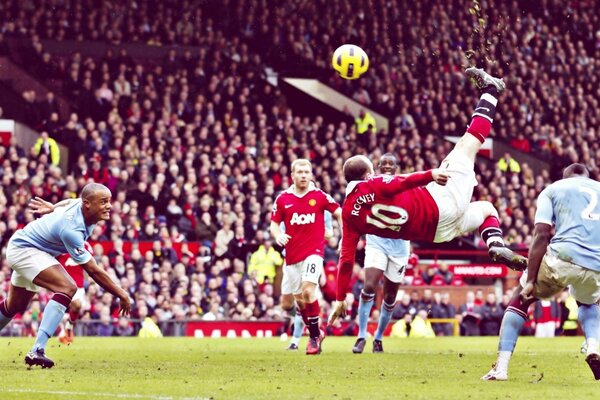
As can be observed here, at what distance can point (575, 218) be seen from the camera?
37.8 feet

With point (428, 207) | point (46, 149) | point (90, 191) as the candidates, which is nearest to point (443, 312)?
point (46, 149)

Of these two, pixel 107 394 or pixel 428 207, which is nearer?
pixel 107 394

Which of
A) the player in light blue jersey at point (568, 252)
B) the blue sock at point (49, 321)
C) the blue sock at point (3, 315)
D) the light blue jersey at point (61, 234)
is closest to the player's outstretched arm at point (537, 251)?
the player in light blue jersey at point (568, 252)

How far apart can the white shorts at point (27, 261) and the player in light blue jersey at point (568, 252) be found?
16.3 ft

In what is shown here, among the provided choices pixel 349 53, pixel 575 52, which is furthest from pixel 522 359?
pixel 575 52

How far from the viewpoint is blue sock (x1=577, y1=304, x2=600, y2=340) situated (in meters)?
11.6

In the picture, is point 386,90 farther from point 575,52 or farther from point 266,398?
point 266,398

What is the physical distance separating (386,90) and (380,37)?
2386mm

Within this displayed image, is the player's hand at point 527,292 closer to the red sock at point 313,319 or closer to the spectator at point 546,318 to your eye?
the red sock at point 313,319

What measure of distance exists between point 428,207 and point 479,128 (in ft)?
3.36

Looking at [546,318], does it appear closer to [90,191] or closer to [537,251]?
[90,191]

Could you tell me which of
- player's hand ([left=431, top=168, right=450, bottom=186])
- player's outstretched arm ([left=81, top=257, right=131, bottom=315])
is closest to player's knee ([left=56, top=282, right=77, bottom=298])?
player's outstretched arm ([left=81, top=257, right=131, bottom=315])

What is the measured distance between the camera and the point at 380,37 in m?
40.4

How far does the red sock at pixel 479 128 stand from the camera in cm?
1310
